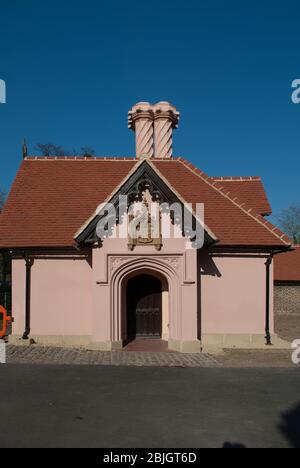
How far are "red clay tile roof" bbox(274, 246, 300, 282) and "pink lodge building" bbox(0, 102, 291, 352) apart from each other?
14863 millimetres

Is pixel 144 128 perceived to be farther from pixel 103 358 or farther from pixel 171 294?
pixel 103 358

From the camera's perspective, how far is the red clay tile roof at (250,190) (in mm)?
18250

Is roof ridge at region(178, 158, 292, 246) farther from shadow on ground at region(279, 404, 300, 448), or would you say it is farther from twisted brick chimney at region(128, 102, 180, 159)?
shadow on ground at region(279, 404, 300, 448)

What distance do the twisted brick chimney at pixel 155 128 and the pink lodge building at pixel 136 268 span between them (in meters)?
3.25

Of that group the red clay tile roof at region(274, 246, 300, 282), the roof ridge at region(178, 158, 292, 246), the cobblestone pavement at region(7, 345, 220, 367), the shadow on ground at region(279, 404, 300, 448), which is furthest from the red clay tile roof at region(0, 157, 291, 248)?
the red clay tile roof at region(274, 246, 300, 282)

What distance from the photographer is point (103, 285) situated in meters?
13.9

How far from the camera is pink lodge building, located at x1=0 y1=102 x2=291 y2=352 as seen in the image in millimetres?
13922

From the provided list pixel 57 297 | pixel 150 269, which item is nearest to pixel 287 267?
pixel 150 269

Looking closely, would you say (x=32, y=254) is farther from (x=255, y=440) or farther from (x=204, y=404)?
(x=255, y=440)

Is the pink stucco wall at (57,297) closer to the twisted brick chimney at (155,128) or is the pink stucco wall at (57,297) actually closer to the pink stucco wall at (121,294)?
the pink stucco wall at (121,294)

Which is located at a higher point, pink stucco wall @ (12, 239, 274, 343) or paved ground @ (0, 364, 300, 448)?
pink stucco wall @ (12, 239, 274, 343)

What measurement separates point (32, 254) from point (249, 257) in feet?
25.5

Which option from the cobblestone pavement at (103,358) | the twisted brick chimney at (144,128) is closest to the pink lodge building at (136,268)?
the cobblestone pavement at (103,358)

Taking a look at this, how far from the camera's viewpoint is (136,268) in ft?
46.7
